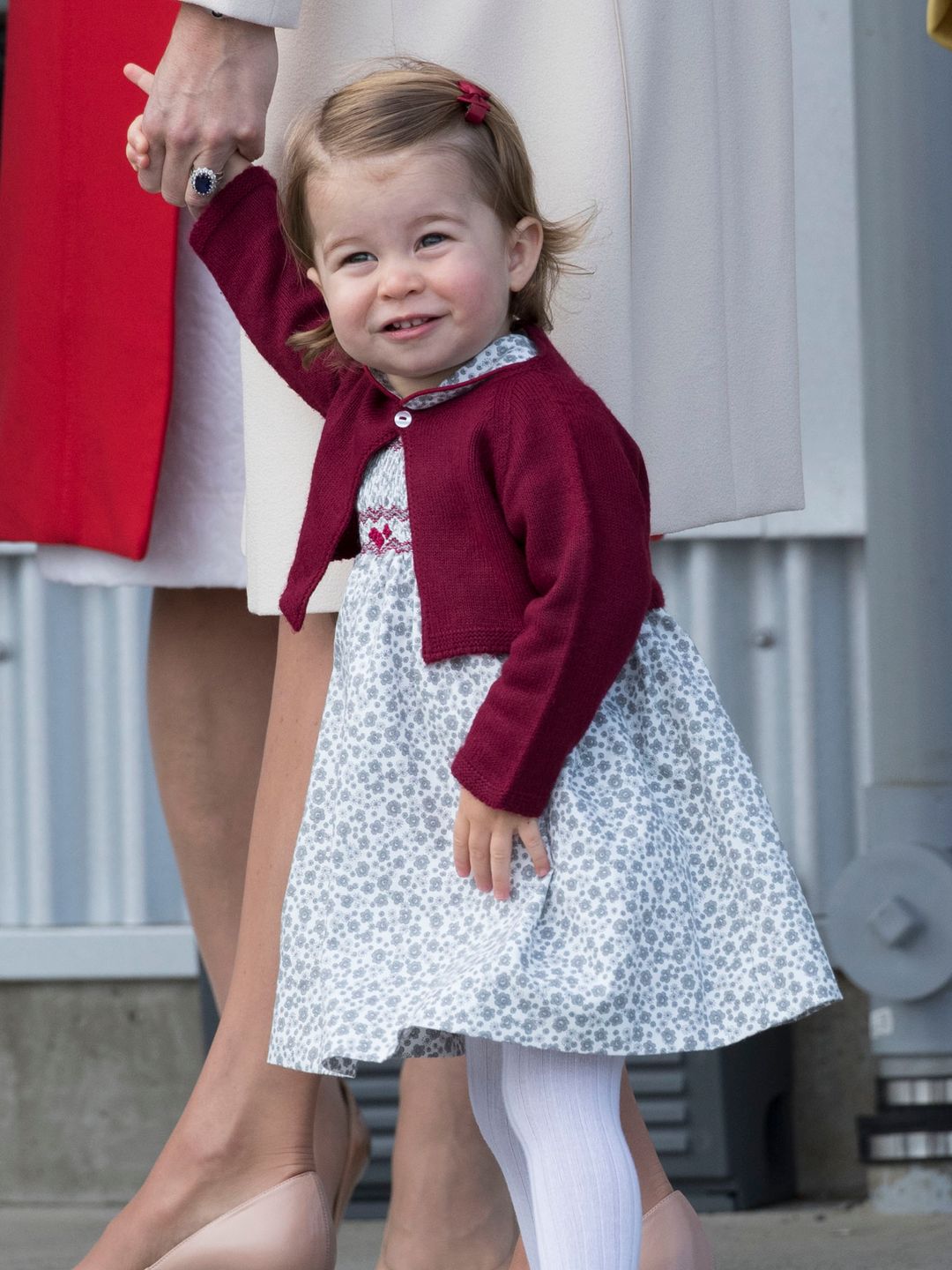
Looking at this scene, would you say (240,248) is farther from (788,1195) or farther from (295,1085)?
(788,1195)

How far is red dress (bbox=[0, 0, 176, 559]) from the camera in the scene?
6.86ft

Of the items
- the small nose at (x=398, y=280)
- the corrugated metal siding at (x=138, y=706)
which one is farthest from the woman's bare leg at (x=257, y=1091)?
the corrugated metal siding at (x=138, y=706)

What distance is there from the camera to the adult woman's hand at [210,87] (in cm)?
166

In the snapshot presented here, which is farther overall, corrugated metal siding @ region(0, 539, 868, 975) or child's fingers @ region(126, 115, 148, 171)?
corrugated metal siding @ region(0, 539, 868, 975)

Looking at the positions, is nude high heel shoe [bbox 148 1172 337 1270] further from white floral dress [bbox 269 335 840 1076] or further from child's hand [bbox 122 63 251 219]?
child's hand [bbox 122 63 251 219]

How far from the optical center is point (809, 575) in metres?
3.03

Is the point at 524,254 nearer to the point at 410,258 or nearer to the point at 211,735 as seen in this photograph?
the point at 410,258

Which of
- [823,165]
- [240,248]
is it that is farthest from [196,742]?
[823,165]

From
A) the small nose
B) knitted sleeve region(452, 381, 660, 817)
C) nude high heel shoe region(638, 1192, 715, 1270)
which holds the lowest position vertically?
nude high heel shoe region(638, 1192, 715, 1270)

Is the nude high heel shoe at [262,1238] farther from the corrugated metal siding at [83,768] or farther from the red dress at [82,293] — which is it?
the corrugated metal siding at [83,768]

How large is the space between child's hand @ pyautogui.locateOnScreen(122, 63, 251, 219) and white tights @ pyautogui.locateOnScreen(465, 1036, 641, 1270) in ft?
2.72

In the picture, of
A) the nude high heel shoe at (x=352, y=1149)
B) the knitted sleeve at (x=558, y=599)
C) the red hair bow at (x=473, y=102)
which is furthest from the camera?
the nude high heel shoe at (x=352, y=1149)

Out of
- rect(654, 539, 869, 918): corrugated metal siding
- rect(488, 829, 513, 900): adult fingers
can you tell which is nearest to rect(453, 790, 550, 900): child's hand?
rect(488, 829, 513, 900): adult fingers

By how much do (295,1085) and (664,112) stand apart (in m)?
1.01
